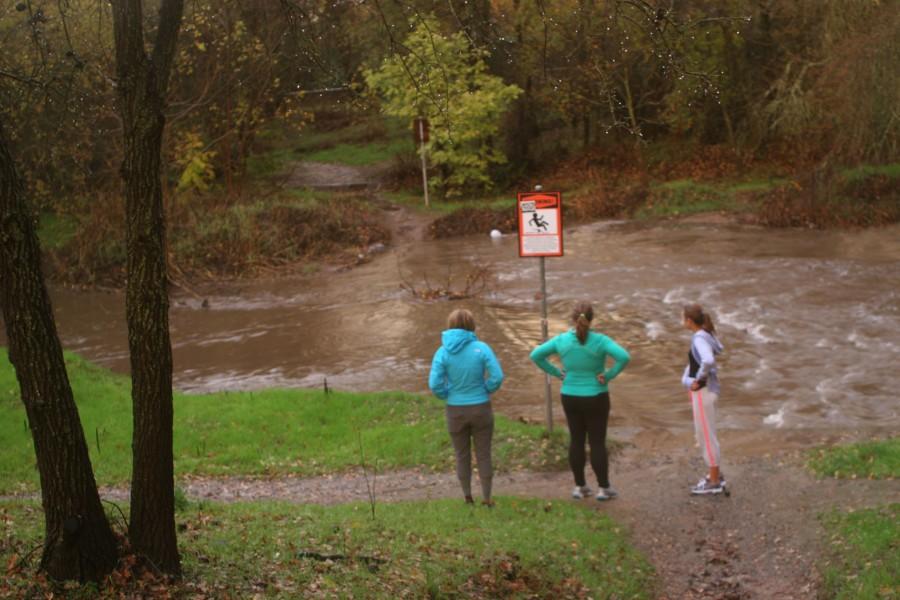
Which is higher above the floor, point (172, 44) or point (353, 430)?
point (172, 44)

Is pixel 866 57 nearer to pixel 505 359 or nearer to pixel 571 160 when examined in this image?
pixel 505 359

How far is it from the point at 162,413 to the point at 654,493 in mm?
6058

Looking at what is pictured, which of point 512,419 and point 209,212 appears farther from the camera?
point 209,212

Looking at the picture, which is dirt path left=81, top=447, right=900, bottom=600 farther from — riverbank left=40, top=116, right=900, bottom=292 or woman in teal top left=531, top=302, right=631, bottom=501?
riverbank left=40, top=116, right=900, bottom=292

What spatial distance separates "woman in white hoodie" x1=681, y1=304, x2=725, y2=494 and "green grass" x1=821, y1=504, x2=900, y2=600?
4.59 feet

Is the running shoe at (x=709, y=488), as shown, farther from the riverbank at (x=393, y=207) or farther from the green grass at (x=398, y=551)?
the riverbank at (x=393, y=207)

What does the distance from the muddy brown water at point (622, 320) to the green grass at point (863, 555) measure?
16.8ft

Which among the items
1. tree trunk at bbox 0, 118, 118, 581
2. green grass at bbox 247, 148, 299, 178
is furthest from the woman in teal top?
green grass at bbox 247, 148, 299, 178

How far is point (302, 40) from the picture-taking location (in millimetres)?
9008

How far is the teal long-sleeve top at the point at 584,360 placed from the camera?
10.3 metres

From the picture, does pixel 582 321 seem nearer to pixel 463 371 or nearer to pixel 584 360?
pixel 584 360

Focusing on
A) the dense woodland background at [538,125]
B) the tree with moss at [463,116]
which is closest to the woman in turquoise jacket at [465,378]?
the dense woodland background at [538,125]

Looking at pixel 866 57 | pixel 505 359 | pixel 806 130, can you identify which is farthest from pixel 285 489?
pixel 806 130

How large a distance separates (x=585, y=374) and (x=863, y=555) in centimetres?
298
